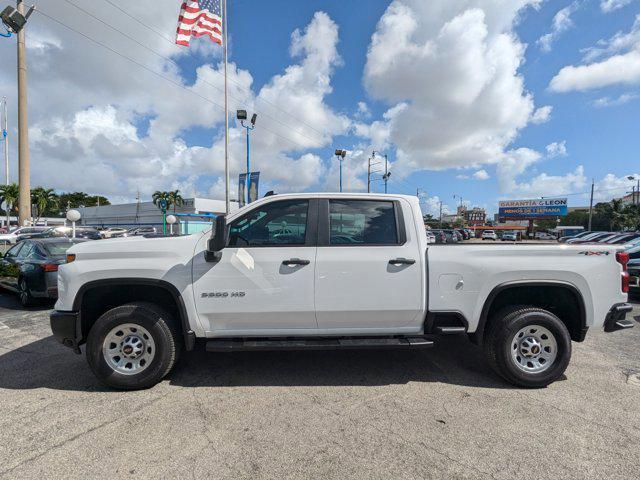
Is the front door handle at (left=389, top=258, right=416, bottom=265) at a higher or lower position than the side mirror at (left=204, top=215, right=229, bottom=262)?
lower

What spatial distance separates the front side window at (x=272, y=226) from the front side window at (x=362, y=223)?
31 cm

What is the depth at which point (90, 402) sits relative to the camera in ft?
11.0

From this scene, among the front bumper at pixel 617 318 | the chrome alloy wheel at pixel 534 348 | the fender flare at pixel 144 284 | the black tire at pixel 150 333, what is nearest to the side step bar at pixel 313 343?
the fender flare at pixel 144 284

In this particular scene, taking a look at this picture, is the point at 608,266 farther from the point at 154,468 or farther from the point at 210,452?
the point at 154,468

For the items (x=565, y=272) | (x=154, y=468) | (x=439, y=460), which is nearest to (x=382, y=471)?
(x=439, y=460)

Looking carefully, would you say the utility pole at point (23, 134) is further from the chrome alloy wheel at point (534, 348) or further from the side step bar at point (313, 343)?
the chrome alloy wheel at point (534, 348)

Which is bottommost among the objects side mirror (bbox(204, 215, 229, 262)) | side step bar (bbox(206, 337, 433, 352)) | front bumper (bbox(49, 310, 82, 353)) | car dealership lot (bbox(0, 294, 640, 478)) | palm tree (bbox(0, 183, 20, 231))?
car dealership lot (bbox(0, 294, 640, 478))

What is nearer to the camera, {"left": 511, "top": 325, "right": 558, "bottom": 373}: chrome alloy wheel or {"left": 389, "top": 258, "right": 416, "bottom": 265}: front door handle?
{"left": 389, "top": 258, "right": 416, "bottom": 265}: front door handle

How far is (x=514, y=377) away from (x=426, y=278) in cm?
133

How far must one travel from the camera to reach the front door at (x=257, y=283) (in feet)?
11.5

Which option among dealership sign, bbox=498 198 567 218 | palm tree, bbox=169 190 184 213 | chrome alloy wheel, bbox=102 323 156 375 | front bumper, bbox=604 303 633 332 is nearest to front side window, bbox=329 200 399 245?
chrome alloy wheel, bbox=102 323 156 375

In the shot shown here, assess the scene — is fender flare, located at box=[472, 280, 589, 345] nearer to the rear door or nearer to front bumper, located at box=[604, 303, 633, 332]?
front bumper, located at box=[604, 303, 633, 332]

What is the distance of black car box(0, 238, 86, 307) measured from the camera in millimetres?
6746

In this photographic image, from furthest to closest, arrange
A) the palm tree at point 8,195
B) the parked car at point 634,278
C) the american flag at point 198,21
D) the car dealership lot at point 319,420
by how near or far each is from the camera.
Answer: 1. the palm tree at point 8,195
2. the american flag at point 198,21
3. the parked car at point 634,278
4. the car dealership lot at point 319,420
